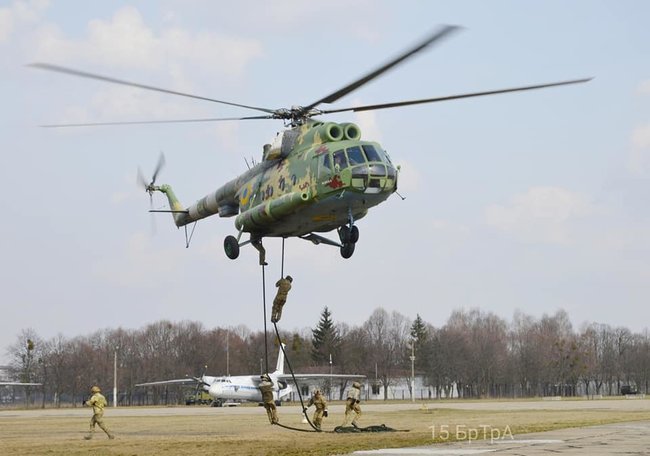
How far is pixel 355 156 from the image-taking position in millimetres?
23359

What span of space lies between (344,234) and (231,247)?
398 cm

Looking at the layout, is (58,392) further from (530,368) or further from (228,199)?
(228,199)

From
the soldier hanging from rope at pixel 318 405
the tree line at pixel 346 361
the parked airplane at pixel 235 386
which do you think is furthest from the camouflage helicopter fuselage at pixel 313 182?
the tree line at pixel 346 361

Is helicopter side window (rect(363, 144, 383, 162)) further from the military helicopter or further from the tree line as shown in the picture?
the tree line

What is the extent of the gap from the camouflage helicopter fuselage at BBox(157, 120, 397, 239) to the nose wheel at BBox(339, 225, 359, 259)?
27 cm

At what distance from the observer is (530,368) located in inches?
5536

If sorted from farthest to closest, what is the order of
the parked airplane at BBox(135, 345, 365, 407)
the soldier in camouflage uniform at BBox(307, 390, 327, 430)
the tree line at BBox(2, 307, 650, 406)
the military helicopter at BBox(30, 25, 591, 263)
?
the tree line at BBox(2, 307, 650, 406)
the parked airplane at BBox(135, 345, 365, 407)
the soldier in camouflage uniform at BBox(307, 390, 327, 430)
the military helicopter at BBox(30, 25, 591, 263)

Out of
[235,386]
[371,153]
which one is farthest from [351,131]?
[235,386]

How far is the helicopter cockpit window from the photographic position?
23266 millimetres

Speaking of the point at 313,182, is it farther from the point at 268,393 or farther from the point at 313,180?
the point at 268,393

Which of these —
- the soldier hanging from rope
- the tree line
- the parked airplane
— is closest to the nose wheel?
the soldier hanging from rope

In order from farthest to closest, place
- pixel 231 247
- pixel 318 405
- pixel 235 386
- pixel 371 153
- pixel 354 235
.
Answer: pixel 235 386 < pixel 318 405 < pixel 231 247 < pixel 354 235 < pixel 371 153

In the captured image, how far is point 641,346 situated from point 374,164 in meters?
148

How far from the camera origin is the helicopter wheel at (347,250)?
2512 cm
